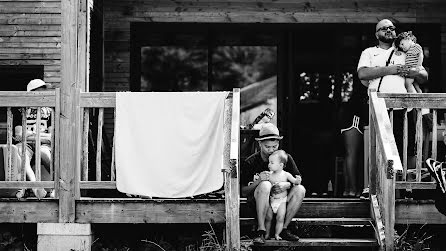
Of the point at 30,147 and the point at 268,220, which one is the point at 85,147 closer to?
the point at 30,147

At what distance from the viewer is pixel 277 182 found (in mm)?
9258

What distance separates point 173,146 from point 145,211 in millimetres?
756

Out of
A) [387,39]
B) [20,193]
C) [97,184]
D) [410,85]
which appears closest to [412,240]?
[410,85]

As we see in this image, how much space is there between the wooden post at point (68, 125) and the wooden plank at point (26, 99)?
0.46 ft

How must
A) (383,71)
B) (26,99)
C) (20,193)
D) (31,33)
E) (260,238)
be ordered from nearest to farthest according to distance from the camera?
(260,238)
(26,99)
(20,193)
(383,71)
(31,33)

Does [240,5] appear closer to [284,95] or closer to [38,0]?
[284,95]

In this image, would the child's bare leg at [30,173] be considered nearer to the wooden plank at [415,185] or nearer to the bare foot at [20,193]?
the bare foot at [20,193]

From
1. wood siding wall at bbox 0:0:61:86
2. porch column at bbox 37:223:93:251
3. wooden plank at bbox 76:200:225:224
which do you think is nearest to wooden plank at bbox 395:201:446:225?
wooden plank at bbox 76:200:225:224

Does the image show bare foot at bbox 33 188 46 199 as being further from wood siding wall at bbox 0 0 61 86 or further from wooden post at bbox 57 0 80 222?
wood siding wall at bbox 0 0 61 86

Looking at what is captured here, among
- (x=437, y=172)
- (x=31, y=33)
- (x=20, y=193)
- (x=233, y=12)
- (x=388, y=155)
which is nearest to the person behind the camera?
(x=437, y=172)

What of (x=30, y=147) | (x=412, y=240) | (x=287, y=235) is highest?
(x=30, y=147)

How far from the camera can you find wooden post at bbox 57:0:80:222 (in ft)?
32.3

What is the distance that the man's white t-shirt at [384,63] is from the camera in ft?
33.9

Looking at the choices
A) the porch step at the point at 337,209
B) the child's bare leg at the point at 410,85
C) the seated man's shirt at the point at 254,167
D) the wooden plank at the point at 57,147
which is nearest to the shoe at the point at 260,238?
the seated man's shirt at the point at 254,167
